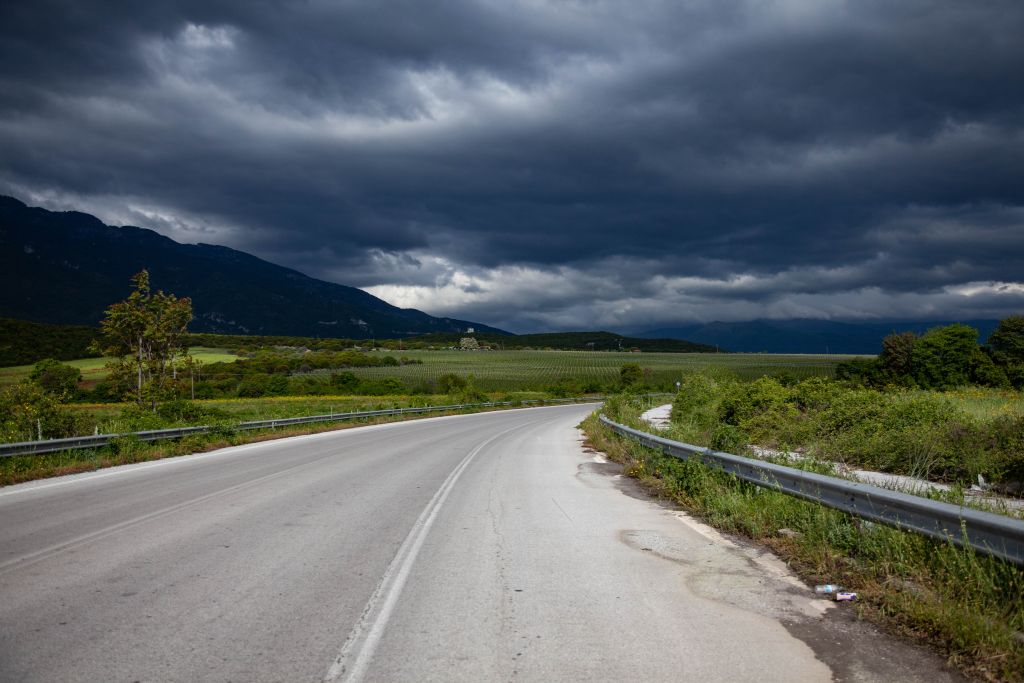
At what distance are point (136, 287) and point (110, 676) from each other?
48.6 metres

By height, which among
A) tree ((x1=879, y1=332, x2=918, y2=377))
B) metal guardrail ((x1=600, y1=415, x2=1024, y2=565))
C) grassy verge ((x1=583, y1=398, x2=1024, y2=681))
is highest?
tree ((x1=879, y1=332, x2=918, y2=377))

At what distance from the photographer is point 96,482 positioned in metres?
12.3

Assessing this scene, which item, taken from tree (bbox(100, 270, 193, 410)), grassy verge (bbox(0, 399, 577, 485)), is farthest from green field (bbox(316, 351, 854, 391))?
grassy verge (bbox(0, 399, 577, 485))

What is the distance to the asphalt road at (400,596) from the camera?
3.96 m

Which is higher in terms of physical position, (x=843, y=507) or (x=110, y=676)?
(x=843, y=507)

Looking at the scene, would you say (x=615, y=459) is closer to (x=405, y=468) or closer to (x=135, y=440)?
(x=405, y=468)

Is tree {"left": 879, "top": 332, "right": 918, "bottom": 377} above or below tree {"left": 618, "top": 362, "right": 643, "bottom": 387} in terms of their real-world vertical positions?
above

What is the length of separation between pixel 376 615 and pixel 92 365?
358 feet

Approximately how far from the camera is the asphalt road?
13.0ft

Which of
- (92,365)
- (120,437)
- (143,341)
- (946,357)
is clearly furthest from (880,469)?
(92,365)

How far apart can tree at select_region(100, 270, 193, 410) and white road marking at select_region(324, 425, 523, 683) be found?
41.4 meters

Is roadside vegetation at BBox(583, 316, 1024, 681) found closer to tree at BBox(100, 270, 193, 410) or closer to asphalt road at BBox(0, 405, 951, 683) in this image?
asphalt road at BBox(0, 405, 951, 683)

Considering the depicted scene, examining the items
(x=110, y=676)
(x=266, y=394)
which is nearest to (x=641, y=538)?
(x=110, y=676)

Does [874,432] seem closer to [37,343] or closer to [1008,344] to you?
[1008,344]
